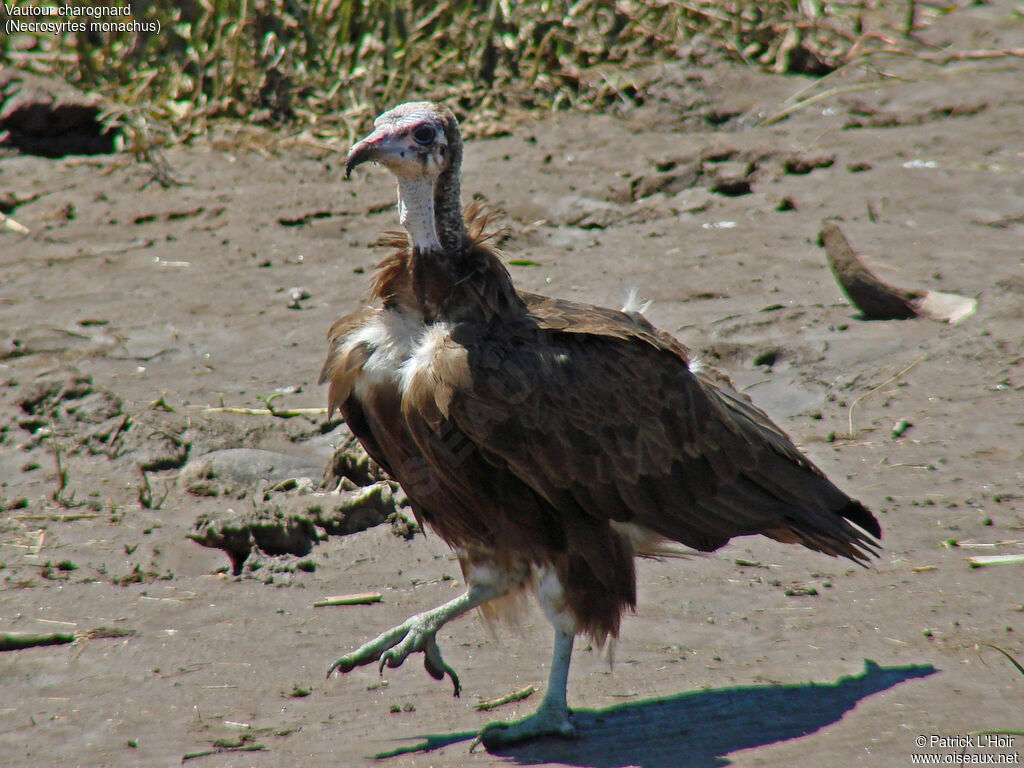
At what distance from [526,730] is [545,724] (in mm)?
67

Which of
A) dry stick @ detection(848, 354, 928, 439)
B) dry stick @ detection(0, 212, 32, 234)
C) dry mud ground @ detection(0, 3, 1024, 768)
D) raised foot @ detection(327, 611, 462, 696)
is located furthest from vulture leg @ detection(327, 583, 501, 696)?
dry stick @ detection(0, 212, 32, 234)

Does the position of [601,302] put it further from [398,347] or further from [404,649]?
[404,649]

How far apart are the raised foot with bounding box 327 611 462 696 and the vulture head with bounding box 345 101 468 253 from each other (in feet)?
3.94

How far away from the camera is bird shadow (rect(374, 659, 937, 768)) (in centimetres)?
342

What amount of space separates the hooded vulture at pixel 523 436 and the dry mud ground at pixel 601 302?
321 mm

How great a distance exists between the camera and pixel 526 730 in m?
3.56

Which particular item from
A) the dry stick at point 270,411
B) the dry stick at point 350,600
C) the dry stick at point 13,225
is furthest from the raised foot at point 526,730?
the dry stick at point 13,225

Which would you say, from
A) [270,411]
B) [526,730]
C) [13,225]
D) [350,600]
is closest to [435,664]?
[526,730]

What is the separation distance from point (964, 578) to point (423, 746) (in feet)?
6.70

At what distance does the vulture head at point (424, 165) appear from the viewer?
12.2 ft

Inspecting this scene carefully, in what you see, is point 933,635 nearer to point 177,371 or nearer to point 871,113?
point 177,371

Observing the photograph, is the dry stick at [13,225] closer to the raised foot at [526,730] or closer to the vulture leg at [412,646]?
the vulture leg at [412,646]

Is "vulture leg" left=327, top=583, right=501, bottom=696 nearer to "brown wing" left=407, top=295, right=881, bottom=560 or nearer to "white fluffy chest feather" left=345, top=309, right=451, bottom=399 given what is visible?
"brown wing" left=407, top=295, right=881, bottom=560

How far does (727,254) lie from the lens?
715cm
